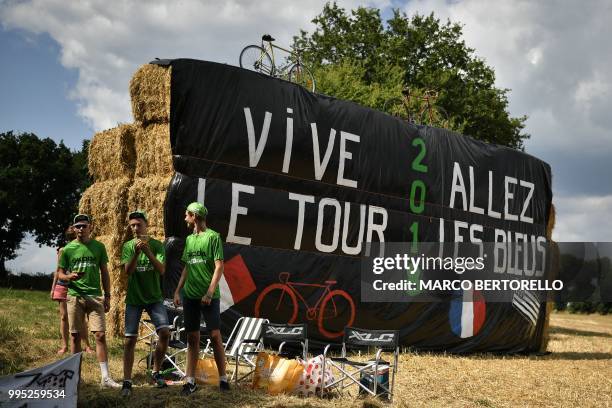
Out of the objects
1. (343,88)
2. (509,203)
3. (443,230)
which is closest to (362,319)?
(443,230)

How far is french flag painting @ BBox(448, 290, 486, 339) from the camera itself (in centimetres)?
1503

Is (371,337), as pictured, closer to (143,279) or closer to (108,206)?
(143,279)

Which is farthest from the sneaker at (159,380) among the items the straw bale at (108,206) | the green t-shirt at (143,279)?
the straw bale at (108,206)

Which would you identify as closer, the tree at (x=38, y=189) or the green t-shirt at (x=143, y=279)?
the green t-shirt at (x=143, y=279)

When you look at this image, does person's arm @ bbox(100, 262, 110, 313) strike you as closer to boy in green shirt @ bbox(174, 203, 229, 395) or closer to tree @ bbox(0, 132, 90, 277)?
boy in green shirt @ bbox(174, 203, 229, 395)

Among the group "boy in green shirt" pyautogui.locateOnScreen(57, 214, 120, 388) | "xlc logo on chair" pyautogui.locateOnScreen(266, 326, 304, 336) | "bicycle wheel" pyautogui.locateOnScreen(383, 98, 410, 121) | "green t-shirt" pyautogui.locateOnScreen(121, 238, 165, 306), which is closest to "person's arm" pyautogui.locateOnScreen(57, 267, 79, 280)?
"boy in green shirt" pyautogui.locateOnScreen(57, 214, 120, 388)

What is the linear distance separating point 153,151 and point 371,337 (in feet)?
17.5

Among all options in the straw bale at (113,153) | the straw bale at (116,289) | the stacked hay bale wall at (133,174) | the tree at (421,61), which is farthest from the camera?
the tree at (421,61)

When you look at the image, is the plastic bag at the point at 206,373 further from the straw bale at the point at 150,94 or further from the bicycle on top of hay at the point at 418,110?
the bicycle on top of hay at the point at 418,110

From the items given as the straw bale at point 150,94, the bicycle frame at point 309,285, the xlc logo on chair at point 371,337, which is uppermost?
the straw bale at point 150,94

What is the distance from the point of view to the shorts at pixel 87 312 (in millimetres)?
7930

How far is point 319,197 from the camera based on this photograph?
12656 mm

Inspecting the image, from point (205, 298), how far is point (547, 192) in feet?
41.6

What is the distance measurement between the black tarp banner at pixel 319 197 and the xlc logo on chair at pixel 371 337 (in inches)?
119
